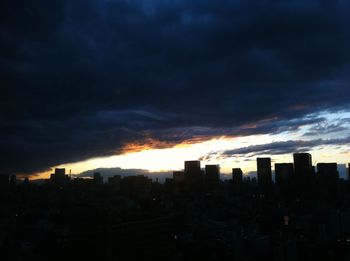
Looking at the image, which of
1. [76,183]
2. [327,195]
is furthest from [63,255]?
[327,195]

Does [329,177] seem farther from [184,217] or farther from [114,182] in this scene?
[114,182]

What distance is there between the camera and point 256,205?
24.3 metres

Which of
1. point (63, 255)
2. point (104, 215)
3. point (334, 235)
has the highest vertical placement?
point (104, 215)

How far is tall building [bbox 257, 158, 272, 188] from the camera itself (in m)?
29.4

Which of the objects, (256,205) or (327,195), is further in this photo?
(327,195)

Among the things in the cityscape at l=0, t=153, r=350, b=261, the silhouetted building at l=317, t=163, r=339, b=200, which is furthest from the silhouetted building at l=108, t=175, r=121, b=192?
the silhouetted building at l=317, t=163, r=339, b=200

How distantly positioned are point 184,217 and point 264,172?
50.9ft

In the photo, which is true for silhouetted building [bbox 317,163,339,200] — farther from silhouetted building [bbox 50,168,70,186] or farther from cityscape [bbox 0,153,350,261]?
silhouetted building [bbox 50,168,70,186]

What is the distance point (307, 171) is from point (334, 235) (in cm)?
1151

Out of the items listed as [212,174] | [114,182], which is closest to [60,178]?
[114,182]

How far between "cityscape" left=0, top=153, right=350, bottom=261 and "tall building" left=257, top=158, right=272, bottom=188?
0.08 metres

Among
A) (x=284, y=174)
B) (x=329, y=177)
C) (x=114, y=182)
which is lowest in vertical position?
(x=114, y=182)

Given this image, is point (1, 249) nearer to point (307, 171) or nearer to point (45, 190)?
point (45, 190)

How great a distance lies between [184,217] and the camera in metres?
16.2
